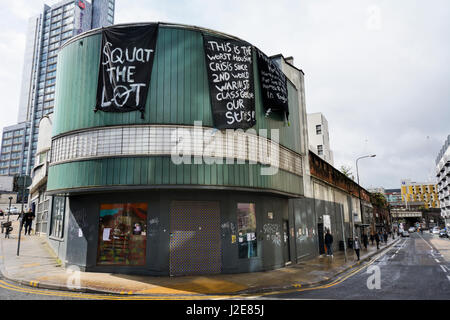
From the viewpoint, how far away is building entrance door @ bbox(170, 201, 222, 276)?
1385cm

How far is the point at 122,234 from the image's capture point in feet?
47.0

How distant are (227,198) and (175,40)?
27.4 feet

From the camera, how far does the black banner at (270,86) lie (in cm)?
1686

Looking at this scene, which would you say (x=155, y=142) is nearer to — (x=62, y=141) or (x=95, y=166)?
(x=95, y=166)

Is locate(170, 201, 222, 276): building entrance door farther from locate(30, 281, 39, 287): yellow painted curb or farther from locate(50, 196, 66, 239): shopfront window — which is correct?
locate(50, 196, 66, 239): shopfront window

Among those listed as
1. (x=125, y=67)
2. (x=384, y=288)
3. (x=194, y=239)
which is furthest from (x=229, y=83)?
(x=384, y=288)

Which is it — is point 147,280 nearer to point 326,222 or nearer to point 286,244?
point 286,244

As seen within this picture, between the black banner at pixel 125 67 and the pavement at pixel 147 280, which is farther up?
the black banner at pixel 125 67

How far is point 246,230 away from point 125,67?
1026 cm

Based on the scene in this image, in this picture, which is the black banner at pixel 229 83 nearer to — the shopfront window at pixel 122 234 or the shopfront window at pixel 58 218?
the shopfront window at pixel 122 234

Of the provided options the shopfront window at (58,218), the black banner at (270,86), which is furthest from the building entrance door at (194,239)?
the shopfront window at (58,218)

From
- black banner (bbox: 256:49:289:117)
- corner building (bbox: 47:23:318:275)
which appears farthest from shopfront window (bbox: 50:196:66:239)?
black banner (bbox: 256:49:289:117)

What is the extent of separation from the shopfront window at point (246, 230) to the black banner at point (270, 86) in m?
5.65

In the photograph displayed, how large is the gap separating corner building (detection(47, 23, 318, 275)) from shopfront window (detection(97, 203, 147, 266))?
48mm
